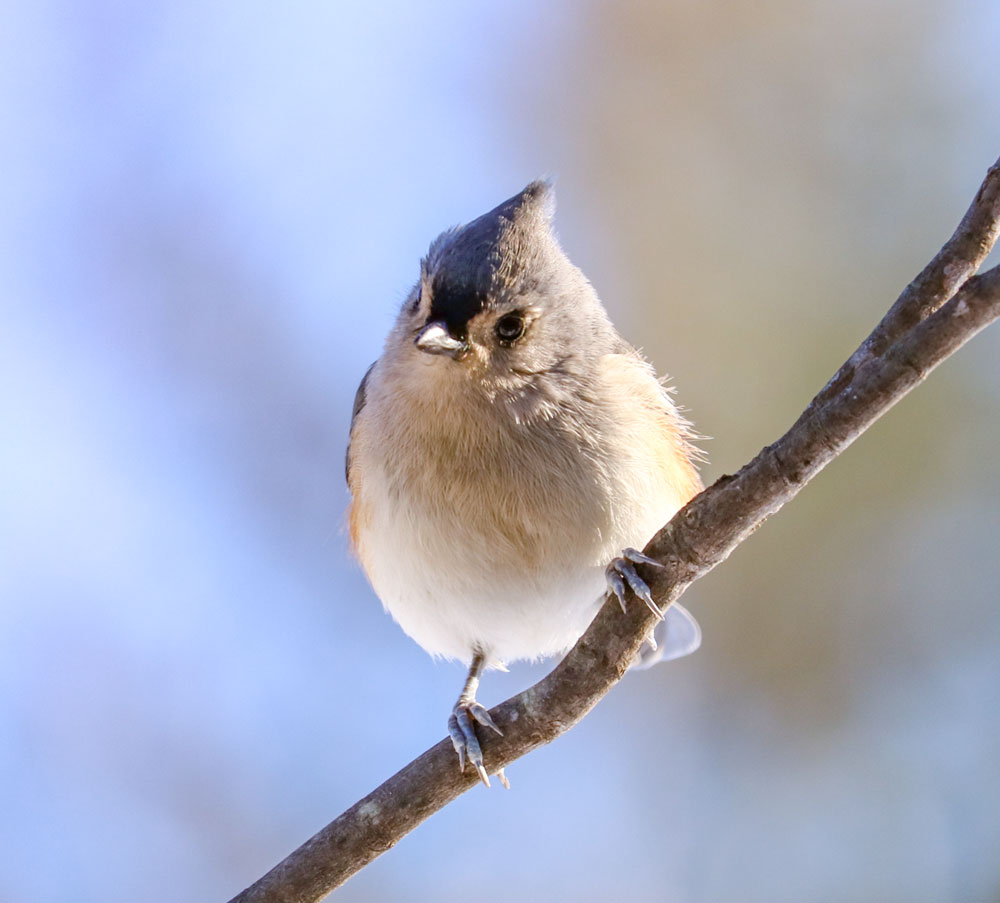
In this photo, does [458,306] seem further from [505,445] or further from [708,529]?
[708,529]

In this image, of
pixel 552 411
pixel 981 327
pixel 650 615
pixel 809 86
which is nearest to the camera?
pixel 981 327

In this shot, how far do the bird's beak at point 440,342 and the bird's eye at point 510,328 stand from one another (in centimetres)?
10

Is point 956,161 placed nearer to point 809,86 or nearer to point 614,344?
point 809,86

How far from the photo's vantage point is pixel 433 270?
210 centimetres

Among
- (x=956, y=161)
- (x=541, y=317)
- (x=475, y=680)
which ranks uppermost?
(x=956, y=161)

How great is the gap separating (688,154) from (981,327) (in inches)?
101


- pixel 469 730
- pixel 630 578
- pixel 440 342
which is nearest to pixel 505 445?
pixel 440 342

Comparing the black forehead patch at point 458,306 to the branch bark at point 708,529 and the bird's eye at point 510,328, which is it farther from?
the branch bark at point 708,529

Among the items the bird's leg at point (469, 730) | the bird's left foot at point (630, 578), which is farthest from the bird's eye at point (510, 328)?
the bird's leg at point (469, 730)

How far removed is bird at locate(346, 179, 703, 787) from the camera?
2.00m

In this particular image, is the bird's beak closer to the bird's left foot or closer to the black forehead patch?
→ the black forehead patch

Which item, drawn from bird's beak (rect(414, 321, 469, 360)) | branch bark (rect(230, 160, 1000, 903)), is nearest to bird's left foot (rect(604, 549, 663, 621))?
branch bark (rect(230, 160, 1000, 903))

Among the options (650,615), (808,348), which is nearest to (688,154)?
(808,348)

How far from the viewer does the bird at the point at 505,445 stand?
200 cm
